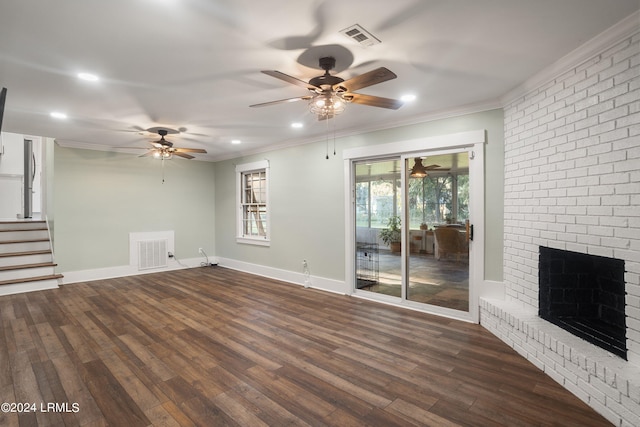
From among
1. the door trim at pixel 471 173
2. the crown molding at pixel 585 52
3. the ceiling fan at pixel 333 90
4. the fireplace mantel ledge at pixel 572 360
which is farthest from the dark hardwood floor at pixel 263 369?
the crown molding at pixel 585 52

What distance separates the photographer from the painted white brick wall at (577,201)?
2.00 m

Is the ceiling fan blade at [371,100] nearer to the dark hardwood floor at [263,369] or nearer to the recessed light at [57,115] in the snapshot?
the dark hardwood floor at [263,369]

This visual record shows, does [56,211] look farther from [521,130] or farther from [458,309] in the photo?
[521,130]

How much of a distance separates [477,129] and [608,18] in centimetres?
167

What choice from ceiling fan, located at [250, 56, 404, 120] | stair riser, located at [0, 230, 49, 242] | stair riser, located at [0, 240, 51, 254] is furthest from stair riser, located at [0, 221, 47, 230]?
ceiling fan, located at [250, 56, 404, 120]

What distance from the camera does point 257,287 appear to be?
17.3 feet

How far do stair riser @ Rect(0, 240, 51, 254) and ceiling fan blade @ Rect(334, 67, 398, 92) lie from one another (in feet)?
21.3

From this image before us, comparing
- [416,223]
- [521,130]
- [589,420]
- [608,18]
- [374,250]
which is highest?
[608,18]

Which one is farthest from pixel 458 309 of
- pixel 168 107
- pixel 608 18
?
pixel 168 107

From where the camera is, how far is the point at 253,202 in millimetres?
6629

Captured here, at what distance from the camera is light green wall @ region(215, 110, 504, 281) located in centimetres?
350

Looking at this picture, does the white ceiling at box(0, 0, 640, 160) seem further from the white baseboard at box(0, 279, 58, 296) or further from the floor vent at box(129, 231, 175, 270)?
the floor vent at box(129, 231, 175, 270)

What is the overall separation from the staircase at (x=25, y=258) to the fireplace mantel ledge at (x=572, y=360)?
6718 mm

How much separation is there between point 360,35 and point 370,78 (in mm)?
283
